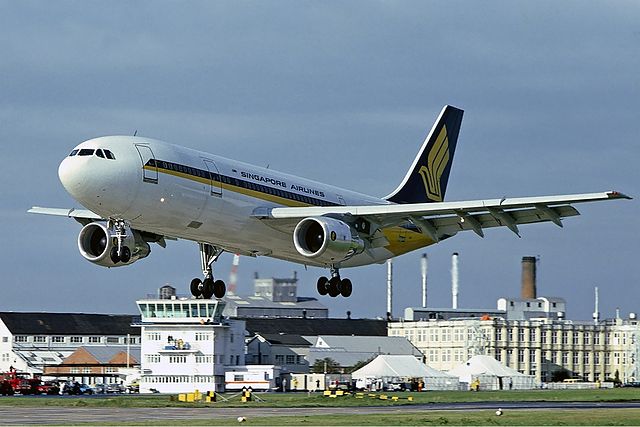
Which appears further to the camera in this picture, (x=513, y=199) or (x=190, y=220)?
(x=513, y=199)

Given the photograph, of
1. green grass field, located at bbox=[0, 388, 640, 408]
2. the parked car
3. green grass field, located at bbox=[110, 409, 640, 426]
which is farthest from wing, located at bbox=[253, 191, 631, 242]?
the parked car

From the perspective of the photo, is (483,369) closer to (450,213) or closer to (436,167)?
(436,167)

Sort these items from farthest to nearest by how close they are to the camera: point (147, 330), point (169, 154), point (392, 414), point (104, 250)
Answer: point (147, 330) → point (392, 414) → point (104, 250) → point (169, 154)

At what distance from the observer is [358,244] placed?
63094 mm

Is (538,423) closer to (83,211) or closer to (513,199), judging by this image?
(513,199)

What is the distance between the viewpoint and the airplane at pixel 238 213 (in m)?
53.7

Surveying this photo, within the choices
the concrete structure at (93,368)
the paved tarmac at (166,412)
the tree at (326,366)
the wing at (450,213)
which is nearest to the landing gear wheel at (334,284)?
the wing at (450,213)

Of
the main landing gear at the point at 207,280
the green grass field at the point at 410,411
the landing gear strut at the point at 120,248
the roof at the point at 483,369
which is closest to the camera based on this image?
the landing gear strut at the point at 120,248

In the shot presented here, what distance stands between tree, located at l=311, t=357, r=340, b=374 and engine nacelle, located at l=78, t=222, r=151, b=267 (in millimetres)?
130846

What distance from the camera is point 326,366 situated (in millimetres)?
192000

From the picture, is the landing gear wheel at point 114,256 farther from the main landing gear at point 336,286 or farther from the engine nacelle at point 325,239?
the main landing gear at point 336,286

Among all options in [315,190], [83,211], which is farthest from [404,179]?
[83,211]

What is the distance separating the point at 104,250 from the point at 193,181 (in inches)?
258

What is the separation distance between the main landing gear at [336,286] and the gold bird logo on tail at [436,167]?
16.2 meters
